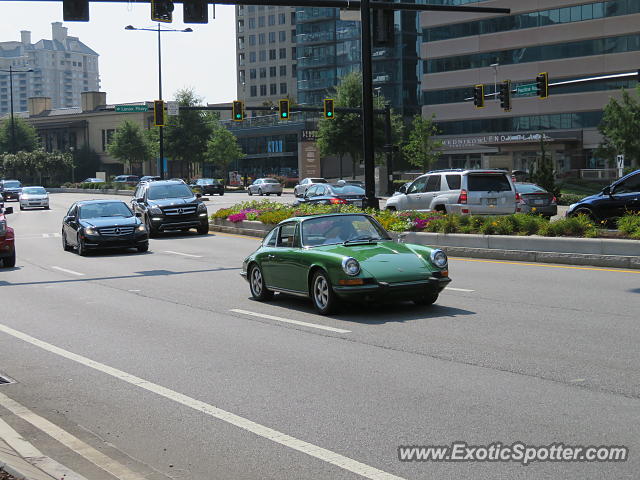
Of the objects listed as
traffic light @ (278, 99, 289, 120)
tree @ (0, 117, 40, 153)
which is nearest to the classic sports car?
traffic light @ (278, 99, 289, 120)

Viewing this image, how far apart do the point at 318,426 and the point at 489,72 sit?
271ft

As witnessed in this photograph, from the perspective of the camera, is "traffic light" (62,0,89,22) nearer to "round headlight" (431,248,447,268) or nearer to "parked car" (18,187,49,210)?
"round headlight" (431,248,447,268)

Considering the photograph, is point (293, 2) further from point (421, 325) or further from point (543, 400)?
point (543, 400)

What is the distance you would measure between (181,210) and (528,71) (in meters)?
58.2

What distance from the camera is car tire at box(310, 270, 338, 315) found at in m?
11.8

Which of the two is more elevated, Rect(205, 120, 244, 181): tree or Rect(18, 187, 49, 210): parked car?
Rect(205, 120, 244, 181): tree

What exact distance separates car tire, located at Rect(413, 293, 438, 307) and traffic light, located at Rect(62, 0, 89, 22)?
1061 cm

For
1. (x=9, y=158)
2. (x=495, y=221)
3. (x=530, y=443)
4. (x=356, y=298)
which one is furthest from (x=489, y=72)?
(x=530, y=443)

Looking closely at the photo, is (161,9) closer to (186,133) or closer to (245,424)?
(245,424)

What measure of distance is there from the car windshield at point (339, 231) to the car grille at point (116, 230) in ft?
40.3

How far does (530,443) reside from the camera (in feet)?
19.3

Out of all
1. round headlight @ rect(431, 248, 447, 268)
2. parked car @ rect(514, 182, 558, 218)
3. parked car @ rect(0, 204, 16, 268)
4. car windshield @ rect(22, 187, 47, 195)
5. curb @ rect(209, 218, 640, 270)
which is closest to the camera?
round headlight @ rect(431, 248, 447, 268)


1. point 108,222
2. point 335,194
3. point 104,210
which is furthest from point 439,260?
point 335,194

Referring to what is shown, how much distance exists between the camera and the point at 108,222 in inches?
961
